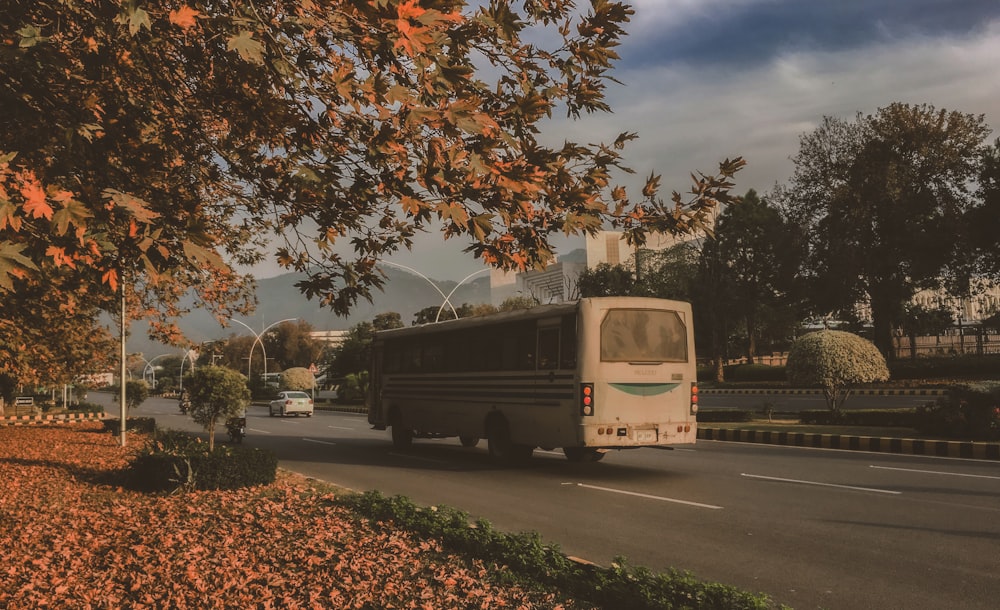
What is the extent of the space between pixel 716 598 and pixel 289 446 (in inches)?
672

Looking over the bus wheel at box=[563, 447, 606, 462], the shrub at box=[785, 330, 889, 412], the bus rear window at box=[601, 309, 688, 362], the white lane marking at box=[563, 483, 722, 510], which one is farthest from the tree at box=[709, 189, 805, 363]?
the white lane marking at box=[563, 483, 722, 510]

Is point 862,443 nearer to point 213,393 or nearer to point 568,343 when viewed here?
point 568,343

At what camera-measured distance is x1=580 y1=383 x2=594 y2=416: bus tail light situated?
41.4 feet

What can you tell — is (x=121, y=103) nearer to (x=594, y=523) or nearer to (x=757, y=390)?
(x=594, y=523)

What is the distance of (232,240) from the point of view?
1391cm

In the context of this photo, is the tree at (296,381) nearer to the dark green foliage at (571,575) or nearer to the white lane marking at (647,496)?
the white lane marking at (647,496)

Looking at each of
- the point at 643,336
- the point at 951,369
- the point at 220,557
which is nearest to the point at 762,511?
the point at 643,336

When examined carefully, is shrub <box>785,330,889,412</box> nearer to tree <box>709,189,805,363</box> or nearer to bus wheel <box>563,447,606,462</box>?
bus wheel <box>563,447,606,462</box>

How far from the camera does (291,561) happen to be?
667 centimetres

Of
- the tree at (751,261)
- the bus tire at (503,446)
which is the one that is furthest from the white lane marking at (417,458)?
the tree at (751,261)

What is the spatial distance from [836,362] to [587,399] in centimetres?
1206

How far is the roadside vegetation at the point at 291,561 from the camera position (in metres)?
5.47

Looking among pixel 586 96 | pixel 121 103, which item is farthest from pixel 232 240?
pixel 586 96

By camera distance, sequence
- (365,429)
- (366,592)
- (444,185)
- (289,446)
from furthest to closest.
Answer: (365,429) < (289,446) < (366,592) < (444,185)
